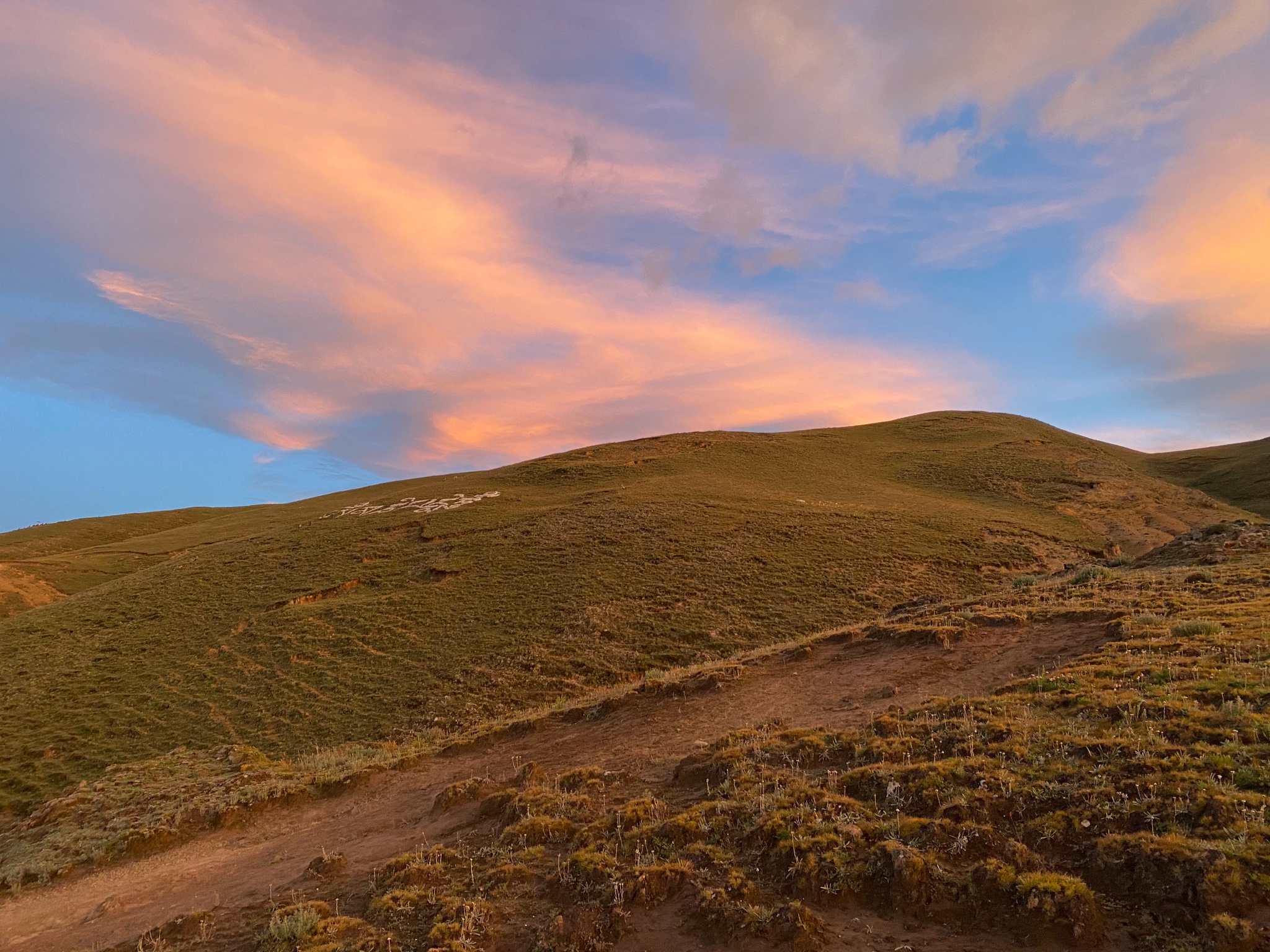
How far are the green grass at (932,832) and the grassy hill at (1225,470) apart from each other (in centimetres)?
5702

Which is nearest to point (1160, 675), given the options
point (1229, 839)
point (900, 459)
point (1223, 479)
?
point (1229, 839)

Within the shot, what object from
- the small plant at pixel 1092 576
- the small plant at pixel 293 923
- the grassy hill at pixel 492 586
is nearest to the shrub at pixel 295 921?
the small plant at pixel 293 923

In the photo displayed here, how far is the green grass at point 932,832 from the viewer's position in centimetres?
550

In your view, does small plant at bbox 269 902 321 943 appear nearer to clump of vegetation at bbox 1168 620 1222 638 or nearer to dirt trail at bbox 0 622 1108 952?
dirt trail at bbox 0 622 1108 952

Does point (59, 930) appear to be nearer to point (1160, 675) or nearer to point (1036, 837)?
point (1036, 837)

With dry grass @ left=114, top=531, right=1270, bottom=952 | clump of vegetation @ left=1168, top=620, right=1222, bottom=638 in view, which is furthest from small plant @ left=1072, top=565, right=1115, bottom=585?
dry grass @ left=114, top=531, right=1270, bottom=952

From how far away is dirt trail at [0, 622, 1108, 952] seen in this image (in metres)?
9.31

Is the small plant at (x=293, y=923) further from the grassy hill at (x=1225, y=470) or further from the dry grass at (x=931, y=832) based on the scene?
the grassy hill at (x=1225, y=470)

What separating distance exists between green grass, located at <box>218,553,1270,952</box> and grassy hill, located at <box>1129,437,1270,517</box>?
5702 cm

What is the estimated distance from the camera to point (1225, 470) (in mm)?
63781

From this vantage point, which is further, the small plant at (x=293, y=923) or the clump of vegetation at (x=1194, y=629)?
the clump of vegetation at (x=1194, y=629)

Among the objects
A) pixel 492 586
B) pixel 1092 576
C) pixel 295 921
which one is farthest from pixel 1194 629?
pixel 492 586

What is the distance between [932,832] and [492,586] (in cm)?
2545

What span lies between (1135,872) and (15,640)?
129 ft
